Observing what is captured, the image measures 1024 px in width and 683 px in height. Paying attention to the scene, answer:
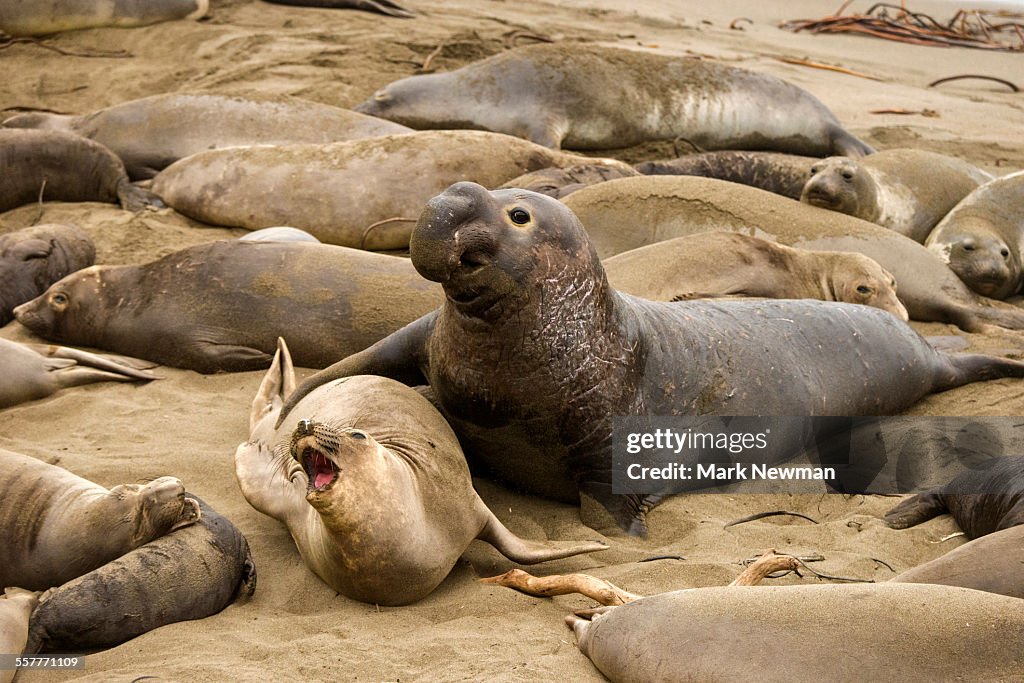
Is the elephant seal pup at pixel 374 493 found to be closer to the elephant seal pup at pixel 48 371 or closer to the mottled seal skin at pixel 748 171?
the elephant seal pup at pixel 48 371

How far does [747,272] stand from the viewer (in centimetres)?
614

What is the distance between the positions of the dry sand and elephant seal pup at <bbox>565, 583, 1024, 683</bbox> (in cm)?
23

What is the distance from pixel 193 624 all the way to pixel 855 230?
14.7 feet

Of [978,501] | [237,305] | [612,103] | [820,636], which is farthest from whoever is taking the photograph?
[612,103]

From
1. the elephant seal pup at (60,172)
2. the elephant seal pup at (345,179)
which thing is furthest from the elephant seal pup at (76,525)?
the elephant seal pup at (60,172)

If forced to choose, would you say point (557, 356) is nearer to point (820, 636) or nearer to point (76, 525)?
point (76, 525)

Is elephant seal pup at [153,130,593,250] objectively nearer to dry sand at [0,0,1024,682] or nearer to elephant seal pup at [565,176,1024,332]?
dry sand at [0,0,1024,682]

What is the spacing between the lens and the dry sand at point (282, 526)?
10.7 ft

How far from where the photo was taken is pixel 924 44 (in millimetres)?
14727

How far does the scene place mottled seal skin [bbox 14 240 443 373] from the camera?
5.66 m

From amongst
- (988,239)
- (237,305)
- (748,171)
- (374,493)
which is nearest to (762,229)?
(988,239)

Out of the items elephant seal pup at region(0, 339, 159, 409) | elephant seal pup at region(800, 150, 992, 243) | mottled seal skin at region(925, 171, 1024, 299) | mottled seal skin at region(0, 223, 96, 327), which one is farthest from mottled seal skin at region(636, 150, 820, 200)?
elephant seal pup at region(0, 339, 159, 409)

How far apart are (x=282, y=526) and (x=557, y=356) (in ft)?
3.42

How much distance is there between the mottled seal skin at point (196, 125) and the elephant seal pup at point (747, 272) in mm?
2923
